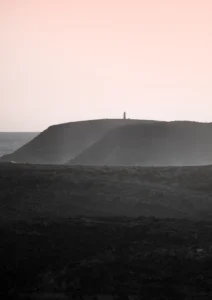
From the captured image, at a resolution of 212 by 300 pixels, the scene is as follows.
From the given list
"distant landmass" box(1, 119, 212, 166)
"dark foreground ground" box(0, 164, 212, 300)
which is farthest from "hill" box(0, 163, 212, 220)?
"distant landmass" box(1, 119, 212, 166)

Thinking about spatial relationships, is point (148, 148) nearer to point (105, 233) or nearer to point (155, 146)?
point (155, 146)

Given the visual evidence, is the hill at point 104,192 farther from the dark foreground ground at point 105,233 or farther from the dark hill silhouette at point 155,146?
the dark hill silhouette at point 155,146

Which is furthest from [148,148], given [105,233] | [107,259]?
[107,259]

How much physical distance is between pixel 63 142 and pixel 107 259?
59.3 meters

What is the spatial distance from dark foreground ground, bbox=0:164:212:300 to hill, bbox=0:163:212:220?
53 millimetres

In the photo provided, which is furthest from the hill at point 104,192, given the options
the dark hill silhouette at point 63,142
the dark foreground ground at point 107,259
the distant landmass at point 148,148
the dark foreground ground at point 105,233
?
the dark hill silhouette at point 63,142

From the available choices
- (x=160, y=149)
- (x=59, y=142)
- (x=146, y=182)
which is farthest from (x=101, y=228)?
(x=59, y=142)

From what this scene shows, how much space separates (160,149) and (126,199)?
2748 cm

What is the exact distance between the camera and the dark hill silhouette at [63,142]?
70.4 m

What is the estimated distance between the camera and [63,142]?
75.6m

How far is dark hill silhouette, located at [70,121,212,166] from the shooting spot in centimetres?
5253

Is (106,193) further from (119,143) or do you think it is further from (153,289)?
(119,143)

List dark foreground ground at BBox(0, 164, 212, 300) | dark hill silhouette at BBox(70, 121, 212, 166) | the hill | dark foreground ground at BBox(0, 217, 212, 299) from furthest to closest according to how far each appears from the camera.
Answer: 1. dark hill silhouette at BBox(70, 121, 212, 166)
2. the hill
3. dark foreground ground at BBox(0, 164, 212, 300)
4. dark foreground ground at BBox(0, 217, 212, 299)

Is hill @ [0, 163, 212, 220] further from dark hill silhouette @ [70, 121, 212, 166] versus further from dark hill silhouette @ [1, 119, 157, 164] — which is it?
dark hill silhouette @ [1, 119, 157, 164]
